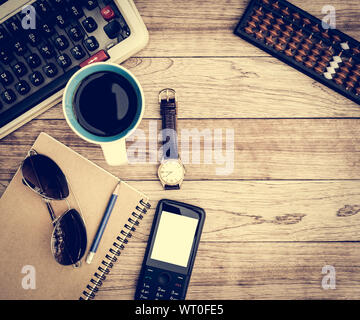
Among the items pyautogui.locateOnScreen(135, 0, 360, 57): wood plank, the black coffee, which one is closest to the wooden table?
pyautogui.locateOnScreen(135, 0, 360, 57): wood plank

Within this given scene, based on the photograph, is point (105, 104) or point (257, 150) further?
point (257, 150)

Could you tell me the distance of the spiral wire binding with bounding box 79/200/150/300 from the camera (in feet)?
2.15

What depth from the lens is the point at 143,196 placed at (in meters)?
0.66

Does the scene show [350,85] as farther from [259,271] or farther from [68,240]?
[68,240]

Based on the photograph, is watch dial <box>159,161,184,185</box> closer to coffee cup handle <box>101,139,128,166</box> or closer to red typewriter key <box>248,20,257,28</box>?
coffee cup handle <box>101,139,128,166</box>

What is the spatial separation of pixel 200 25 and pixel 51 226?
0.52 meters

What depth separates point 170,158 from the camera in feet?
2.14

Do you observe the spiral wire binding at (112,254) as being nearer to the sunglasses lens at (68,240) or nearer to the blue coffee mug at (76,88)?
the sunglasses lens at (68,240)

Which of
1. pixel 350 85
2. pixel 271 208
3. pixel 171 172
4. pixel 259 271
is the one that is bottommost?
pixel 259 271

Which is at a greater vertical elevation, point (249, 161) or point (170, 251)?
point (249, 161)

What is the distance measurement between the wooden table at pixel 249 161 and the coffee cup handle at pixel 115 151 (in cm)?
6

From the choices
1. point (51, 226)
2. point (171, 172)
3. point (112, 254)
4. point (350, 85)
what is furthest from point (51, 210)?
point (350, 85)

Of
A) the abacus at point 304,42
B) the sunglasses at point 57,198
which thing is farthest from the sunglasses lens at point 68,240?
the abacus at point 304,42

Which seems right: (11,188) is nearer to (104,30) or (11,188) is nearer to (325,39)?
(104,30)
